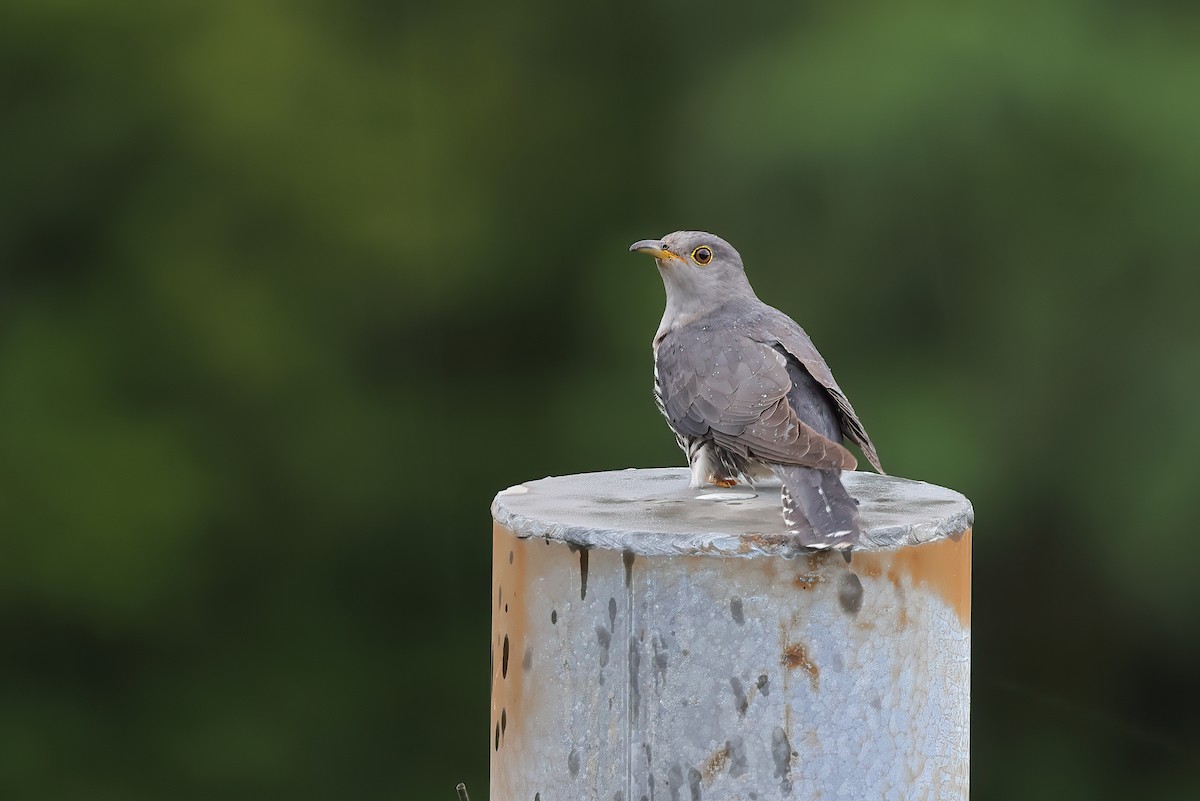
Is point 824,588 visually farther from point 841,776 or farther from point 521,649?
point 521,649

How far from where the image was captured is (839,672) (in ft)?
6.73

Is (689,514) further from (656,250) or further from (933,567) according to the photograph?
(656,250)

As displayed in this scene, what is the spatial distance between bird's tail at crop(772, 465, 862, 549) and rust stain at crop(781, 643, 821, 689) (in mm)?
141

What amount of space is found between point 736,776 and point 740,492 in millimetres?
686

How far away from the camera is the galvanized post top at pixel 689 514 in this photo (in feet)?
6.72

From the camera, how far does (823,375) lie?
2693 mm

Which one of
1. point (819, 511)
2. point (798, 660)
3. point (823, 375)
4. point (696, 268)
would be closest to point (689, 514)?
point (819, 511)

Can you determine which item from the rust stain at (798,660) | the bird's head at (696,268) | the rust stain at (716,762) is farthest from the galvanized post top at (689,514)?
the bird's head at (696,268)

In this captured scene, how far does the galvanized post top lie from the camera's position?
205cm

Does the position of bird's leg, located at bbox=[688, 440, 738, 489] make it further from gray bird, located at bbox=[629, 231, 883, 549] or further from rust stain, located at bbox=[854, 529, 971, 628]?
rust stain, located at bbox=[854, 529, 971, 628]

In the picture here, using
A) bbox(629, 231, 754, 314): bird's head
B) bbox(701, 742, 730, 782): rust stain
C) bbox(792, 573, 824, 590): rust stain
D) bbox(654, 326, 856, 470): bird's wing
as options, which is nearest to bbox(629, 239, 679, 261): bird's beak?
bbox(629, 231, 754, 314): bird's head

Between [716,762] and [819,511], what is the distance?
0.38 metres

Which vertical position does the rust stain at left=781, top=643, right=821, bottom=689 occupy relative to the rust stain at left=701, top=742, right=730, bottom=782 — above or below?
above

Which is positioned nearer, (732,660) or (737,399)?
(732,660)
